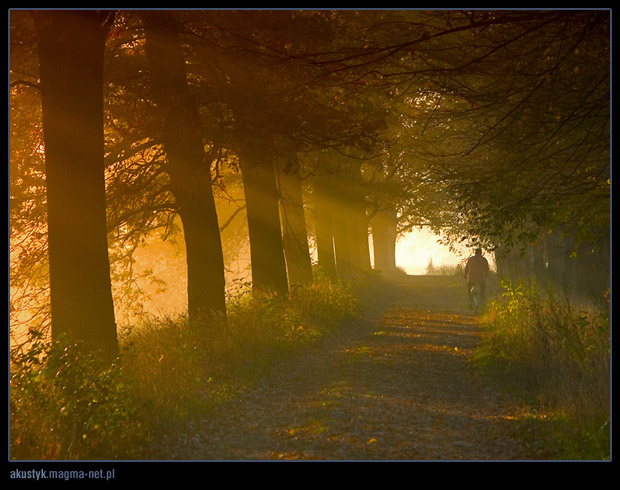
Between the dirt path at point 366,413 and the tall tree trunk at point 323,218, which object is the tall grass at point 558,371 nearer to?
the dirt path at point 366,413

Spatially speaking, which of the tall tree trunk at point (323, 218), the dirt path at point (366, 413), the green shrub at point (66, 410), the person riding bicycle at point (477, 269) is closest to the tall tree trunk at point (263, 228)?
the dirt path at point (366, 413)

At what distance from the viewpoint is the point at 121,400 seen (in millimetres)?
8367

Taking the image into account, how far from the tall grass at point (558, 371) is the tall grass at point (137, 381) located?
4.27 meters

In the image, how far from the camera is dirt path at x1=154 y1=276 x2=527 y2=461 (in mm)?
8094

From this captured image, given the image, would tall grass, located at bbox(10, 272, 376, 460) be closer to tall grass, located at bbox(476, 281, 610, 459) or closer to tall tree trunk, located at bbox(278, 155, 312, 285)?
tall grass, located at bbox(476, 281, 610, 459)

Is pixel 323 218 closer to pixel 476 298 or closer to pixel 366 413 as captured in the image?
pixel 476 298

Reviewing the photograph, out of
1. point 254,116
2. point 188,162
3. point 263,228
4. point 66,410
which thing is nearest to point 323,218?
point 263,228

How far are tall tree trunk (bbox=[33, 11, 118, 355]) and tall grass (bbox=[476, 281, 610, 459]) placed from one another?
5.90 meters

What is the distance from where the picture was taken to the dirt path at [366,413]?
8094 millimetres
